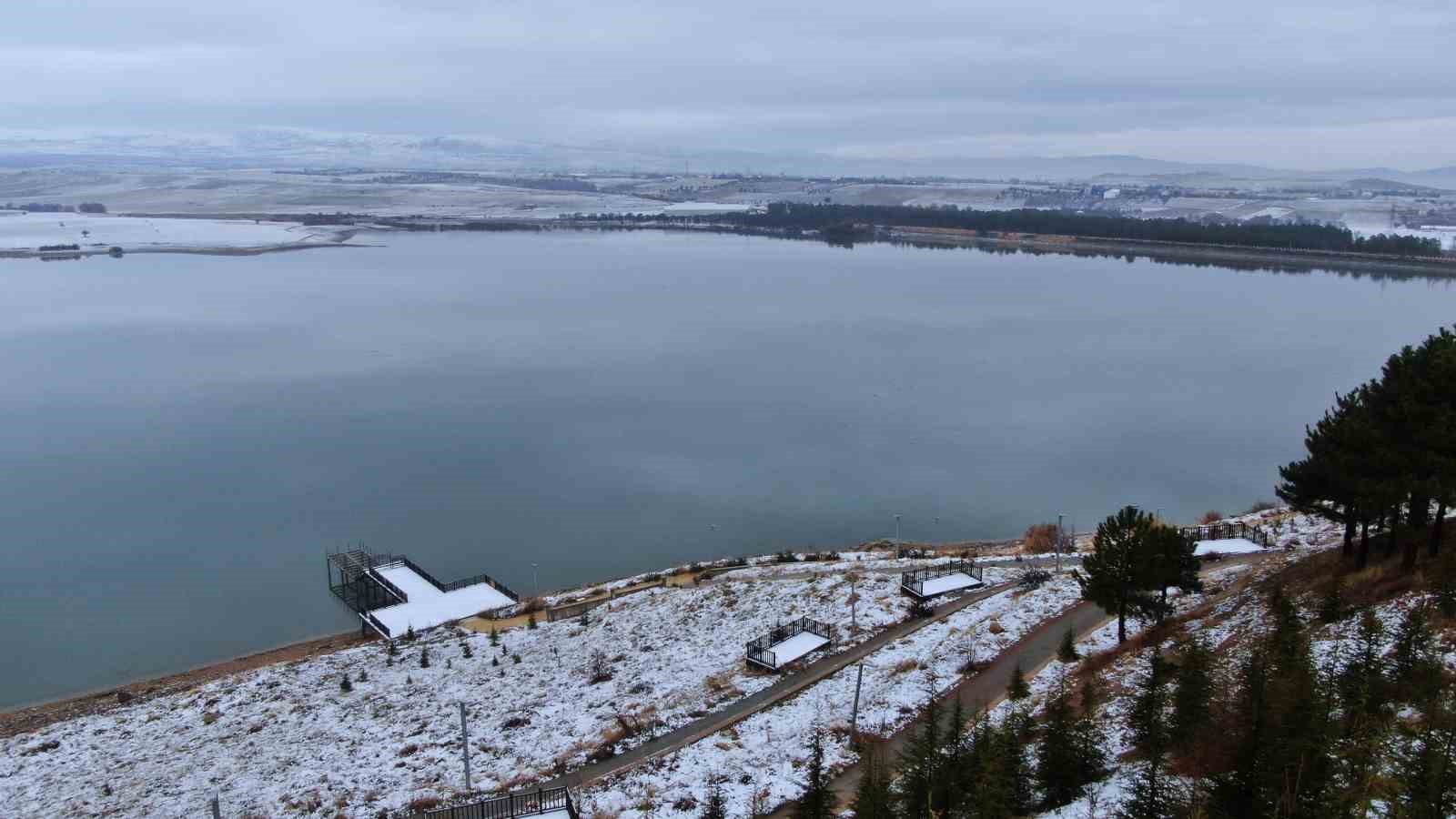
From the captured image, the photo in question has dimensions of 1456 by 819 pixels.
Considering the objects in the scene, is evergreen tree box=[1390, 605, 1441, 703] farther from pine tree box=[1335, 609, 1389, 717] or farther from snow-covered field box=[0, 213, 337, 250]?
snow-covered field box=[0, 213, 337, 250]

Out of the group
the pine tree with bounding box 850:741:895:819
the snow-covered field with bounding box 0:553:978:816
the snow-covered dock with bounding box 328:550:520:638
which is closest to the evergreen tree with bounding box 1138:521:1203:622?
the snow-covered field with bounding box 0:553:978:816

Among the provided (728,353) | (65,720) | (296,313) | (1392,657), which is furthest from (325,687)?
(296,313)

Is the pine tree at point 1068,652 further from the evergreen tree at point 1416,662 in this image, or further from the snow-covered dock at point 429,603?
the snow-covered dock at point 429,603

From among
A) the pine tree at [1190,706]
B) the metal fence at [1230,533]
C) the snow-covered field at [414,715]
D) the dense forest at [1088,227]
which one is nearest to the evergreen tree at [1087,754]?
the pine tree at [1190,706]

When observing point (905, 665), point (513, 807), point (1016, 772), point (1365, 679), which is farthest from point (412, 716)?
point (1365, 679)

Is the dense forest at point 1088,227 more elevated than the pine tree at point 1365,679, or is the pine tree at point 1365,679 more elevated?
the dense forest at point 1088,227

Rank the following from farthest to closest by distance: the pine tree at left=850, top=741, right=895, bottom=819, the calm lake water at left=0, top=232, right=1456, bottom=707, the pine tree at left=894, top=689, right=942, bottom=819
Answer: the calm lake water at left=0, top=232, right=1456, bottom=707 < the pine tree at left=894, top=689, right=942, bottom=819 < the pine tree at left=850, top=741, right=895, bottom=819
